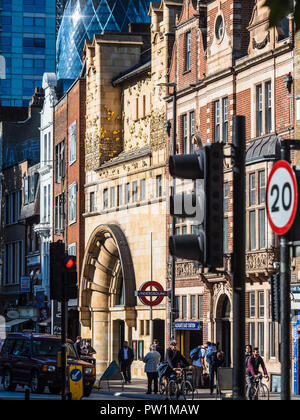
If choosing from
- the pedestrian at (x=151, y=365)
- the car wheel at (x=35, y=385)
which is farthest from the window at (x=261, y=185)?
the car wheel at (x=35, y=385)

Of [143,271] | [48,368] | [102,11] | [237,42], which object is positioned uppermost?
[102,11]

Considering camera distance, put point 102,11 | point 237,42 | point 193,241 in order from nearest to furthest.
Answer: point 193,241 → point 237,42 → point 102,11

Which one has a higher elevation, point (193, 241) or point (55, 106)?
point (55, 106)

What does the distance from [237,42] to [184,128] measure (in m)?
6.56

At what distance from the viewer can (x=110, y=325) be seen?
63.2 metres

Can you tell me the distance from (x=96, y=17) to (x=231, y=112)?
247 feet

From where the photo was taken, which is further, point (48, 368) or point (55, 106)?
point (55, 106)

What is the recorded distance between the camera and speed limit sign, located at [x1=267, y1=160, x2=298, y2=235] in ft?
27.9

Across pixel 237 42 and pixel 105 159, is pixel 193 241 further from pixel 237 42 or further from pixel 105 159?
pixel 105 159

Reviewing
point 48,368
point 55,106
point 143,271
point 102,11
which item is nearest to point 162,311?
point 143,271

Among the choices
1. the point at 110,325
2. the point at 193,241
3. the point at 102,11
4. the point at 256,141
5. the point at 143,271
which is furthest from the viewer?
the point at 102,11

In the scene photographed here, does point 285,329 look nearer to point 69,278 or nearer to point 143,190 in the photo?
point 69,278

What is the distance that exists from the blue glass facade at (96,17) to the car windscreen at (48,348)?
81253 millimetres

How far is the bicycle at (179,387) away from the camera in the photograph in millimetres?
35312
